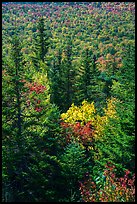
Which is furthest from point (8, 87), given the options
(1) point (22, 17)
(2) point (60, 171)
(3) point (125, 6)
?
(3) point (125, 6)

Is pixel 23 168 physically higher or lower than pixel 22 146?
lower

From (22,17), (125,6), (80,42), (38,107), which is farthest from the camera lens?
(125,6)

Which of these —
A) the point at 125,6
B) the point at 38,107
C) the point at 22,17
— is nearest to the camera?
the point at 38,107

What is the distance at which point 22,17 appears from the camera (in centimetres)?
12156

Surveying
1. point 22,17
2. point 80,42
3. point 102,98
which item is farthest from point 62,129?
point 22,17

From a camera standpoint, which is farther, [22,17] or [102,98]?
[22,17]

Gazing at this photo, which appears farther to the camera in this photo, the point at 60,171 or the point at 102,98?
the point at 102,98

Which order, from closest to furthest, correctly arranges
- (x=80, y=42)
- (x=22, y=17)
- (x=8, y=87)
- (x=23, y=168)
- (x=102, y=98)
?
(x=8, y=87), (x=23, y=168), (x=102, y=98), (x=80, y=42), (x=22, y=17)

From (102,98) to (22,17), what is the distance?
8675 centimetres

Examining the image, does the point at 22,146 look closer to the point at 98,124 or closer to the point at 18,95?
the point at 18,95

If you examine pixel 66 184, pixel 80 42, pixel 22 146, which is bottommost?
pixel 66 184

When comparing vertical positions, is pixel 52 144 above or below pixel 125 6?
below

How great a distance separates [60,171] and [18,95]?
6300mm

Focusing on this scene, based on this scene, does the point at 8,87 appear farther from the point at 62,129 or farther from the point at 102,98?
the point at 102,98
